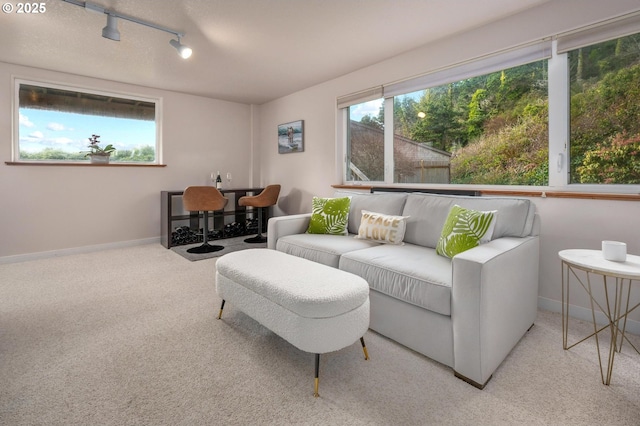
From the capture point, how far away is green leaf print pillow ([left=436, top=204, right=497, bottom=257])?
1.97 metres

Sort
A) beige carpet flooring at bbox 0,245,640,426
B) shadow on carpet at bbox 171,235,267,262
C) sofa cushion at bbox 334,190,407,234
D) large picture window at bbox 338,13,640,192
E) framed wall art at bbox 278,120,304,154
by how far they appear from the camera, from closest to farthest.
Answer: beige carpet flooring at bbox 0,245,640,426, large picture window at bbox 338,13,640,192, sofa cushion at bbox 334,190,407,234, shadow on carpet at bbox 171,235,267,262, framed wall art at bbox 278,120,304,154

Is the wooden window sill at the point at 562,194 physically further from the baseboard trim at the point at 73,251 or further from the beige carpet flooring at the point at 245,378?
the baseboard trim at the point at 73,251

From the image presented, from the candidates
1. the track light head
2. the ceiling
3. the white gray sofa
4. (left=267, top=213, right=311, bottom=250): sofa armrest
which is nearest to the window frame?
the ceiling

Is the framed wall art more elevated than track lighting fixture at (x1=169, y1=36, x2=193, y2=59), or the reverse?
track lighting fixture at (x1=169, y1=36, x2=193, y2=59)

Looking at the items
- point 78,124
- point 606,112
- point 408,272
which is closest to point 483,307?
point 408,272

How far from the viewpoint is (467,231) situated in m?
1.99

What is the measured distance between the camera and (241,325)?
216 centimetres

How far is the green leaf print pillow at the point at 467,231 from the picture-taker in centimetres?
197

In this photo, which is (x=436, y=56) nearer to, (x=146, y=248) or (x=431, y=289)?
(x=431, y=289)

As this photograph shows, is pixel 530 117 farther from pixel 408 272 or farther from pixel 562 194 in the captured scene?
pixel 408 272

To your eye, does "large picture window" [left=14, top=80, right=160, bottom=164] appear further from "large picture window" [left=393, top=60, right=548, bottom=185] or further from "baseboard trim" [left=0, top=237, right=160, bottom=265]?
"large picture window" [left=393, top=60, right=548, bottom=185]

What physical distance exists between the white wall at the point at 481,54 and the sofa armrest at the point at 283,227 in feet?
4.29

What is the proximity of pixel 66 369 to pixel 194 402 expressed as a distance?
804 mm

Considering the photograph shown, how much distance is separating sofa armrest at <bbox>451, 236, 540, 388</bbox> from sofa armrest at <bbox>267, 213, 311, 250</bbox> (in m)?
1.75
